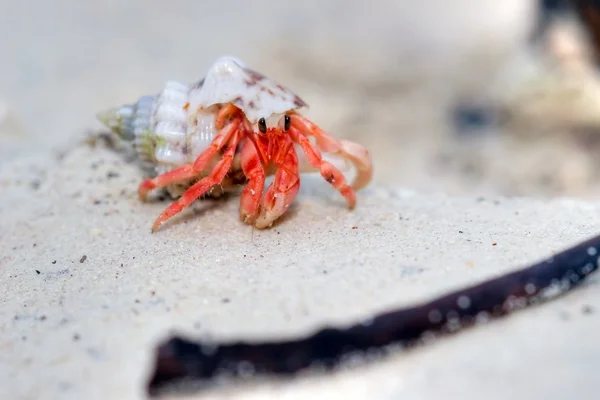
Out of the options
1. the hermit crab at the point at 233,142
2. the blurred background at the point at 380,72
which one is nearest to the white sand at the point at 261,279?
the hermit crab at the point at 233,142

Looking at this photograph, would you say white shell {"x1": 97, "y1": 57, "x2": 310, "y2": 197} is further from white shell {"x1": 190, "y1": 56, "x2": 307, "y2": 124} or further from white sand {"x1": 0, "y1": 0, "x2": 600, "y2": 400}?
white sand {"x1": 0, "y1": 0, "x2": 600, "y2": 400}

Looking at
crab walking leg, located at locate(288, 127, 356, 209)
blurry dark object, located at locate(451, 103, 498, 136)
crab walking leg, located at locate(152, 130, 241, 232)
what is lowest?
blurry dark object, located at locate(451, 103, 498, 136)

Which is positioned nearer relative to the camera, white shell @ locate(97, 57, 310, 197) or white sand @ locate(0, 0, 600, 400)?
white sand @ locate(0, 0, 600, 400)

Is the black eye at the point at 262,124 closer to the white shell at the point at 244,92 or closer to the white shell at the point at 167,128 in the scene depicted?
the white shell at the point at 244,92

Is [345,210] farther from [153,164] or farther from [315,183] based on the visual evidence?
[153,164]

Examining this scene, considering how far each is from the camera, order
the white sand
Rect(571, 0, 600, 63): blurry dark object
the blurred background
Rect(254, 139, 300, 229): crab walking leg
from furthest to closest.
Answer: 1. the blurred background
2. Rect(571, 0, 600, 63): blurry dark object
3. Rect(254, 139, 300, 229): crab walking leg
4. the white sand

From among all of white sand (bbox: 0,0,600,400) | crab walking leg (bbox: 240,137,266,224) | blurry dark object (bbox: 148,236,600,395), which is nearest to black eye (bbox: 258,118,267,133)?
crab walking leg (bbox: 240,137,266,224)
